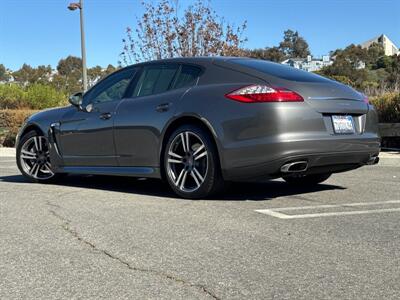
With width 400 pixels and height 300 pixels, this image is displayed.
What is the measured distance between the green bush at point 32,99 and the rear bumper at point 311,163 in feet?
74.4

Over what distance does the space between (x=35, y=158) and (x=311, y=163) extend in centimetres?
401

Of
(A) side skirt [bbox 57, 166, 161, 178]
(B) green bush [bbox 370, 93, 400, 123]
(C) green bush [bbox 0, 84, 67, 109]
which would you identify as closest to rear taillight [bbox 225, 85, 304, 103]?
(A) side skirt [bbox 57, 166, 161, 178]

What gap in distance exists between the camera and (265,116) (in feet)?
17.3

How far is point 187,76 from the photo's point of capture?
20.1ft

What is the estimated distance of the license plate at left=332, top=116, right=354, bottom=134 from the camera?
5610 millimetres

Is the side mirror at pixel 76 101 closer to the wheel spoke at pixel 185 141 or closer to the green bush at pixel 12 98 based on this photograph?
the wheel spoke at pixel 185 141

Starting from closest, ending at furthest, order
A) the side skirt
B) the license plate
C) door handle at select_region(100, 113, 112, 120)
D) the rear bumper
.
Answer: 1. the rear bumper
2. the license plate
3. the side skirt
4. door handle at select_region(100, 113, 112, 120)

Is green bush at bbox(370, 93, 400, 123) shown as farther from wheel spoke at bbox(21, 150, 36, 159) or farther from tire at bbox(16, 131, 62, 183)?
wheel spoke at bbox(21, 150, 36, 159)

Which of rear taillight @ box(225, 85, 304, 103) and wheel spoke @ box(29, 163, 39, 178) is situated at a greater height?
rear taillight @ box(225, 85, 304, 103)

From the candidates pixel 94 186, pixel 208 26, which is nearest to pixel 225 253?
pixel 94 186

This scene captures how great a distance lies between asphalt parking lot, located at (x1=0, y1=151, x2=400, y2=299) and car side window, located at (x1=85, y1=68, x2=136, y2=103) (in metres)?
1.16

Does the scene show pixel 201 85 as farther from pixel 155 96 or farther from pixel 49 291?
pixel 49 291

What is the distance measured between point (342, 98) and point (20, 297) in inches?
149

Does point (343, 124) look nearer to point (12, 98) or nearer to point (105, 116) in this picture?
point (105, 116)
